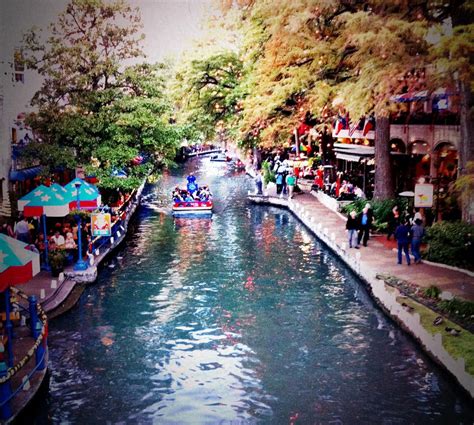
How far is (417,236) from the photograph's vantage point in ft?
61.0

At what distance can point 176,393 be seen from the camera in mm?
11023

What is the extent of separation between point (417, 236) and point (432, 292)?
3.68m

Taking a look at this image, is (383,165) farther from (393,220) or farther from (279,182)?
(279,182)

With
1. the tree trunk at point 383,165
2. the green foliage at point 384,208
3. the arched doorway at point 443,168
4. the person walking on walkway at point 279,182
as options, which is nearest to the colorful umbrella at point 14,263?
the green foliage at point 384,208

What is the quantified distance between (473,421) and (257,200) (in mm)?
27380

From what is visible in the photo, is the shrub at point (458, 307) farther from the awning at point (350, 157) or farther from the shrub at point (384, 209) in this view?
the awning at point (350, 157)

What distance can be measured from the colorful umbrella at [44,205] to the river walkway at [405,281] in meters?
9.62

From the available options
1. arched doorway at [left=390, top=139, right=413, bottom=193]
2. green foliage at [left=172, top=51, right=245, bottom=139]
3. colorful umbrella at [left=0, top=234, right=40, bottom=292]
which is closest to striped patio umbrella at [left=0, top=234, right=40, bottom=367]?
colorful umbrella at [left=0, top=234, right=40, bottom=292]

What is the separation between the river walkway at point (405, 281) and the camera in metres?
12.0

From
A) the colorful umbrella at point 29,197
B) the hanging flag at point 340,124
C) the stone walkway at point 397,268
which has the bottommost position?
the stone walkway at point 397,268

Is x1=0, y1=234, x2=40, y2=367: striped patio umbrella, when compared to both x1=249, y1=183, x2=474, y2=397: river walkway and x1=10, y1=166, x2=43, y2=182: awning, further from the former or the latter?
x1=10, y1=166, x2=43, y2=182: awning

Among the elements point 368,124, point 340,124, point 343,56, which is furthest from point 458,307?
point 340,124

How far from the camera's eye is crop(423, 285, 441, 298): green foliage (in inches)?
596

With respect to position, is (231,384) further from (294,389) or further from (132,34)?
(132,34)
